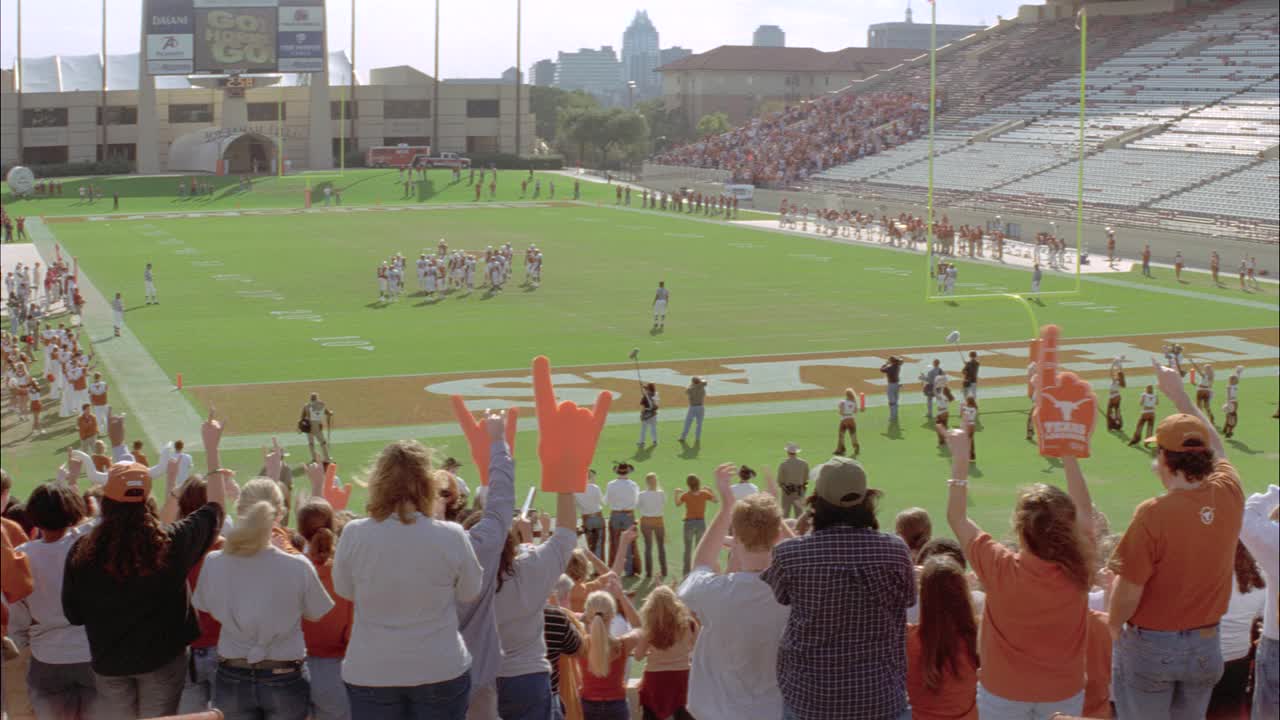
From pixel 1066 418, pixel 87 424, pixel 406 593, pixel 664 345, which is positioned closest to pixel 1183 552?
pixel 1066 418

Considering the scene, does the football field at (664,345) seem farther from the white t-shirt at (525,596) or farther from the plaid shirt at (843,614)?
the plaid shirt at (843,614)

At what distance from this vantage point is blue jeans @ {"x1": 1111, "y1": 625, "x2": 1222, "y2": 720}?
16.5ft

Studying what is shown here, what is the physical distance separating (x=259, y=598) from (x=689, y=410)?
14.8 metres

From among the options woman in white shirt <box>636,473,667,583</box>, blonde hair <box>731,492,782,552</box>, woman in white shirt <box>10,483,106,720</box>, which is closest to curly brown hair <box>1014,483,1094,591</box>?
blonde hair <box>731,492,782,552</box>

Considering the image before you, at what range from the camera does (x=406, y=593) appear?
15.0 ft

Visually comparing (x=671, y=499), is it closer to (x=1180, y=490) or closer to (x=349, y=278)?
(x=1180, y=490)

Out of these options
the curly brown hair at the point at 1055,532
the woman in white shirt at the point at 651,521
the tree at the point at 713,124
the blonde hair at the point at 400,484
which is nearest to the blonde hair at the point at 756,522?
the curly brown hair at the point at 1055,532

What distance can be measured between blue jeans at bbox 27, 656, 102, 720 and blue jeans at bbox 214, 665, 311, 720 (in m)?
0.77

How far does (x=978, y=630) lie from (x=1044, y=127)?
199 feet

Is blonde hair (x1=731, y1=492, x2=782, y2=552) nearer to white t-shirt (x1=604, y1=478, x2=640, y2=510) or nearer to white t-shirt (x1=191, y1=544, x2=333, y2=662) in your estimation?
white t-shirt (x1=191, y1=544, x2=333, y2=662)

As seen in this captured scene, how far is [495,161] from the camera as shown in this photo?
8938 centimetres

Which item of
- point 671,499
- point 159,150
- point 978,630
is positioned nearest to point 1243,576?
point 978,630

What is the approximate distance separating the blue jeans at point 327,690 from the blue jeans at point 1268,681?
3249 millimetres

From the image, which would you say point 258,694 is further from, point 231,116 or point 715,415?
point 231,116
